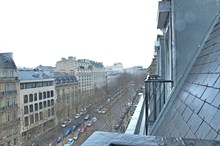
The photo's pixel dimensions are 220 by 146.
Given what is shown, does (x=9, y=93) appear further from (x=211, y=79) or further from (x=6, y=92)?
(x=211, y=79)

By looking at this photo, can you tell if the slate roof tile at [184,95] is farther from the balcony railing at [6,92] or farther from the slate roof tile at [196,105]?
the balcony railing at [6,92]

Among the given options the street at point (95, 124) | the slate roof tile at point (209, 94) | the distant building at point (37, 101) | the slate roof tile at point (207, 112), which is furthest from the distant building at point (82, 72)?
the slate roof tile at point (207, 112)

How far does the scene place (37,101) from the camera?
28.9 m

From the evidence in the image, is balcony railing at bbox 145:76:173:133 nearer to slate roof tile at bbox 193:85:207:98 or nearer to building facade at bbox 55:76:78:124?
slate roof tile at bbox 193:85:207:98

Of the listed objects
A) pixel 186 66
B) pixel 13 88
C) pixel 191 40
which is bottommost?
pixel 13 88

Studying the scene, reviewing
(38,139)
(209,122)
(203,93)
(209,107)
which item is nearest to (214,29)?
(203,93)

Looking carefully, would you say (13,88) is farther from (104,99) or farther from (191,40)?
(191,40)

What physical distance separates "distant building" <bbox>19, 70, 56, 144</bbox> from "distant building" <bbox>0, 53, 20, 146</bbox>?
1.29m

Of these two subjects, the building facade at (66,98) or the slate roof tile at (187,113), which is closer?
the slate roof tile at (187,113)

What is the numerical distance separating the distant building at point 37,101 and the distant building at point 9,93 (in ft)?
4.23

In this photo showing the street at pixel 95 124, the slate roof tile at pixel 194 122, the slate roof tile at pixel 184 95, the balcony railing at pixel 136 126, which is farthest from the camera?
the street at pixel 95 124

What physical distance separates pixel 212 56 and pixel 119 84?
49.7m

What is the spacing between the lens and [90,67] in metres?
53.0

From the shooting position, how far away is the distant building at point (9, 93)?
19953mm
